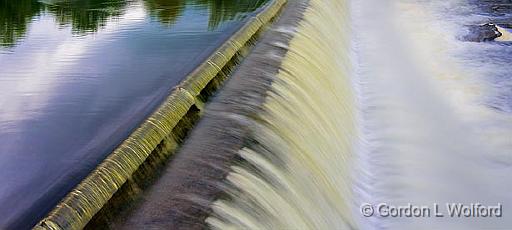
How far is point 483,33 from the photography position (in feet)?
32.6

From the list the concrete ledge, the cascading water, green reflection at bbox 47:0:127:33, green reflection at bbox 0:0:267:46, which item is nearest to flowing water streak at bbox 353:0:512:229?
the cascading water

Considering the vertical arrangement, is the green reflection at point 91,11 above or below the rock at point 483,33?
below

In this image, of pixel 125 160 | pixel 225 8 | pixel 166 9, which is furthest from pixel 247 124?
pixel 166 9

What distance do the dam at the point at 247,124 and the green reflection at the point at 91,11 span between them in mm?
77

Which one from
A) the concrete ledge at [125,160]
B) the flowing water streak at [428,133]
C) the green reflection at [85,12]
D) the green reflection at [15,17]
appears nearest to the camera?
the concrete ledge at [125,160]

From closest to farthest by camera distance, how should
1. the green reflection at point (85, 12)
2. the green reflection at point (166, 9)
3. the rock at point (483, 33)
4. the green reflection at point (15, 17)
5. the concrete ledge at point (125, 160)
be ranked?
the concrete ledge at point (125, 160), the green reflection at point (15, 17), the green reflection at point (85, 12), the green reflection at point (166, 9), the rock at point (483, 33)

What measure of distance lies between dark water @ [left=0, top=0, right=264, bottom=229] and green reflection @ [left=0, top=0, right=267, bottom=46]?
0.02m

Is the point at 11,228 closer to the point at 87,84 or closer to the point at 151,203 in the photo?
the point at 151,203

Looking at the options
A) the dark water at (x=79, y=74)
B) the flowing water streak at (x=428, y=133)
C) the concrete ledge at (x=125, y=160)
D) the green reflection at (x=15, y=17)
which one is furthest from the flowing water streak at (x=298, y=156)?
the green reflection at (x=15, y=17)

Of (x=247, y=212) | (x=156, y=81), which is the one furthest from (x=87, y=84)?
(x=247, y=212)

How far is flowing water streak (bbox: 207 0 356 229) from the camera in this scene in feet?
12.2

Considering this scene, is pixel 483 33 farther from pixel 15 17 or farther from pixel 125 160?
pixel 125 160

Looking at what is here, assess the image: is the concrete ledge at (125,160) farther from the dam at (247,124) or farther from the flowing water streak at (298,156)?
the flowing water streak at (298,156)

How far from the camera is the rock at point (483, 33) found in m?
9.70
